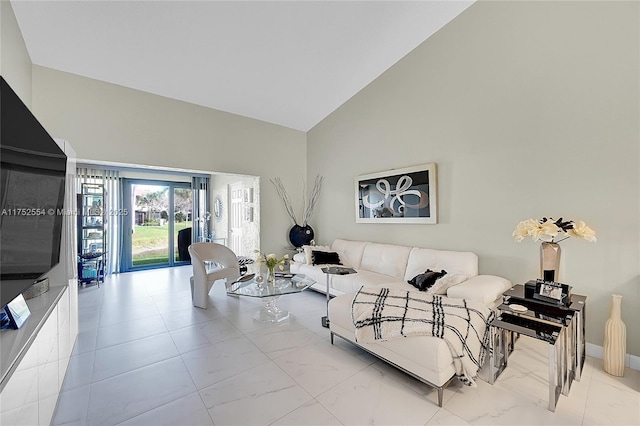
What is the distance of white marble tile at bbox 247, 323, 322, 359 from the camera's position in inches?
103

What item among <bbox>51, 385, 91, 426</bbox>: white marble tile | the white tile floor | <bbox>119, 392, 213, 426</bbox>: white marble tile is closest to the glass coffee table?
the white tile floor

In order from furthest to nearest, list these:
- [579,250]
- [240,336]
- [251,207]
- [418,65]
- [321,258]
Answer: [251,207], [321,258], [418,65], [240,336], [579,250]

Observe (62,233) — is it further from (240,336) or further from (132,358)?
(240,336)

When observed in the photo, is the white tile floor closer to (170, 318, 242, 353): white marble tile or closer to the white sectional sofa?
(170, 318, 242, 353): white marble tile

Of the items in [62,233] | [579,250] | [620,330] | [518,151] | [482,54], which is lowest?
[620,330]

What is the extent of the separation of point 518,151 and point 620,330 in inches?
71.8

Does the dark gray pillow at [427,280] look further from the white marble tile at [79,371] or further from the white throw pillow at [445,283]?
the white marble tile at [79,371]

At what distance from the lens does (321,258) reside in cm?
446

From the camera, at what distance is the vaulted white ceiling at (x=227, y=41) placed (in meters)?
2.71

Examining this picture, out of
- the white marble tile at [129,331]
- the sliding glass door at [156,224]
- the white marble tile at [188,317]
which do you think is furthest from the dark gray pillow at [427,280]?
the sliding glass door at [156,224]

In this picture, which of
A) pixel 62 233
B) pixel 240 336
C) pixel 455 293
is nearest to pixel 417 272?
pixel 455 293

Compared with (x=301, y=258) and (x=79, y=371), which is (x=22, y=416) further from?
(x=301, y=258)

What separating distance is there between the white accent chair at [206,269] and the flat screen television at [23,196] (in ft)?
6.60

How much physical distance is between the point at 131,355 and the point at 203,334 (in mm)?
649
